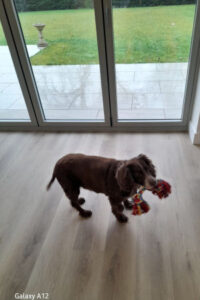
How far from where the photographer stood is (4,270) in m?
1.33

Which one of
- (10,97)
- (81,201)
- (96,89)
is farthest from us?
(10,97)

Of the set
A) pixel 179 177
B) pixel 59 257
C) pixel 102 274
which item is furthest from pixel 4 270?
pixel 179 177

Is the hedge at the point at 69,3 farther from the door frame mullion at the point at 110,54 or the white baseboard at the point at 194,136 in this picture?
the white baseboard at the point at 194,136

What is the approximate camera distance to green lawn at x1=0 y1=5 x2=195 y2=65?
194 cm

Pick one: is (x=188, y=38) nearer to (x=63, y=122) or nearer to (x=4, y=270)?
(x=63, y=122)

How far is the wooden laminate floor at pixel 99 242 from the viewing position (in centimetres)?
120

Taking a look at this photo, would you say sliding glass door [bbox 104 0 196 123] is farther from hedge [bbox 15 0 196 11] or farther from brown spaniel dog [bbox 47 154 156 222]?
brown spaniel dog [bbox 47 154 156 222]

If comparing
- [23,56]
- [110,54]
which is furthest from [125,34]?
[23,56]

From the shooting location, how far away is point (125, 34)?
80.4 inches

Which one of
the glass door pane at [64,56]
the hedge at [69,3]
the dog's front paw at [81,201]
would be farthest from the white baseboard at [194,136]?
the dog's front paw at [81,201]

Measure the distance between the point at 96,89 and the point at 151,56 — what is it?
26.7 inches

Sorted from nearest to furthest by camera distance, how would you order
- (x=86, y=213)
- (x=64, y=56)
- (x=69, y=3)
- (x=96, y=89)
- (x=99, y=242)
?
(x=99, y=242) → (x=86, y=213) → (x=69, y=3) → (x=64, y=56) → (x=96, y=89)

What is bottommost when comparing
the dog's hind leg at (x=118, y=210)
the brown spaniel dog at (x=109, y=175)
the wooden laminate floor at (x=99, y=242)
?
the wooden laminate floor at (x=99, y=242)

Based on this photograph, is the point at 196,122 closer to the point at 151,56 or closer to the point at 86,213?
the point at 151,56
